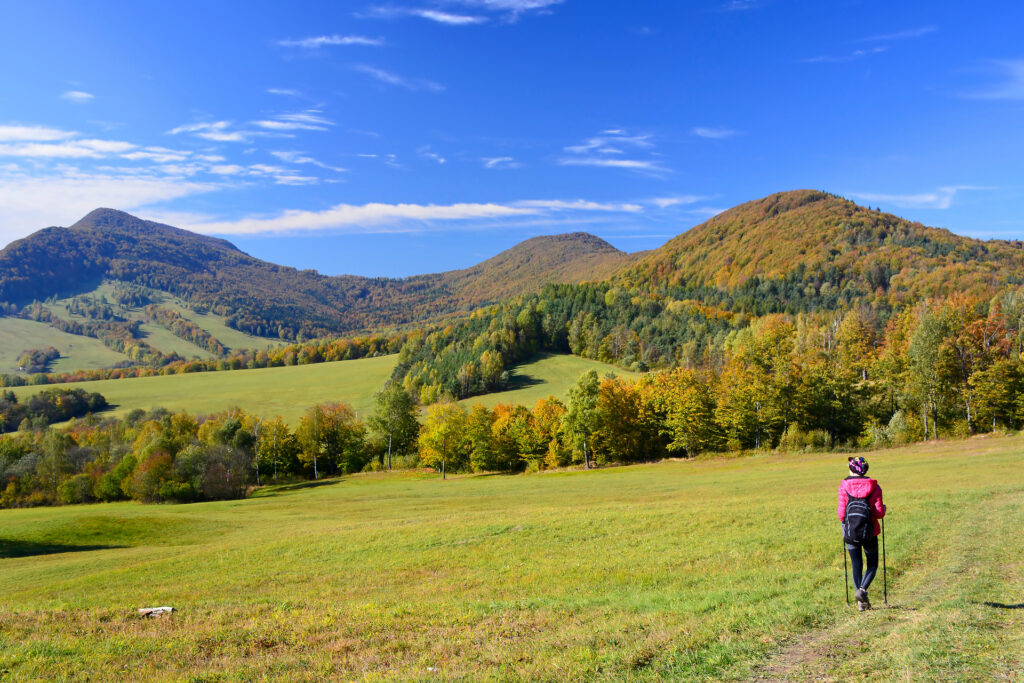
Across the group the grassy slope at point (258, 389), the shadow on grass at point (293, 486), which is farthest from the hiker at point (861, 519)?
the grassy slope at point (258, 389)

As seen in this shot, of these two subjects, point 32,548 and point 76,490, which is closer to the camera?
point 32,548

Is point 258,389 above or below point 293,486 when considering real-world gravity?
above

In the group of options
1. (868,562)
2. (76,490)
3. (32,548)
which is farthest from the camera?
(76,490)

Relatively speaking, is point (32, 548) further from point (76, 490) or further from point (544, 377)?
point (544, 377)

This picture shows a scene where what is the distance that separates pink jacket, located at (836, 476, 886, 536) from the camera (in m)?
11.1

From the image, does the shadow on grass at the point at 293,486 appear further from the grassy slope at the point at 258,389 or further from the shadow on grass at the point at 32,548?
the grassy slope at the point at 258,389

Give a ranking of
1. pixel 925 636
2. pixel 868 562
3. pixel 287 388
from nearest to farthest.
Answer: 1. pixel 925 636
2. pixel 868 562
3. pixel 287 388

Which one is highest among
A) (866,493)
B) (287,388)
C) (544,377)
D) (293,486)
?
(287,388)

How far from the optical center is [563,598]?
14.5 metres

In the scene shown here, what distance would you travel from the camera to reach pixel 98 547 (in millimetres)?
36656

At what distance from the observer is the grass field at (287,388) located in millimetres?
137125

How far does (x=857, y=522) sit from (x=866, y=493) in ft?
2.06

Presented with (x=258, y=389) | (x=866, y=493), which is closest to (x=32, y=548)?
(x=866, y=493)

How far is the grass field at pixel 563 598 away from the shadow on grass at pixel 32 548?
994 millimetres
